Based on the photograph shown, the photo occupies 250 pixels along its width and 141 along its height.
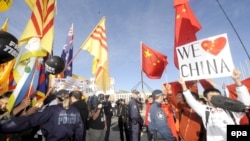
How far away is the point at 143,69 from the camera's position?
9.28 metres

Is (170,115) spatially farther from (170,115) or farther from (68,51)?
(68,51)

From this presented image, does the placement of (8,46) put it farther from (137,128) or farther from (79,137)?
(137,128)

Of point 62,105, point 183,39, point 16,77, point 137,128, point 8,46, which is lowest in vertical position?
point 137,128

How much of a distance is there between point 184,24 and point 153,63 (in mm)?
2853

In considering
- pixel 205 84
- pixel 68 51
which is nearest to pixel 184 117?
pixel 205 84

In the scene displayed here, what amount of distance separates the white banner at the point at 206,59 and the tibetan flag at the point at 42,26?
3246 millimetres

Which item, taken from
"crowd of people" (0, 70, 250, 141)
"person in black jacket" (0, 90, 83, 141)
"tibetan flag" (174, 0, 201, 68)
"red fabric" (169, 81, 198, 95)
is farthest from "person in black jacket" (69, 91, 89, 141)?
"tibetan flag" (174, 0, 201, 68)

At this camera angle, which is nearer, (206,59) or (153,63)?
(206,59)

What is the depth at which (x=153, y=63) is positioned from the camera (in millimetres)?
9180

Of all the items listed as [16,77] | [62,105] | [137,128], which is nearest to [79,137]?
[62,105]

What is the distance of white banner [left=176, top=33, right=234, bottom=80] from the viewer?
13.6ft

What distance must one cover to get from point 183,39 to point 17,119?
450 centimetres

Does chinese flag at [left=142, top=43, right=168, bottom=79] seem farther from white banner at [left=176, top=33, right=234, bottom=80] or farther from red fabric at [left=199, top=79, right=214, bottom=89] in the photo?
white banner at [left=176, top=33, right=234, bottom=80]

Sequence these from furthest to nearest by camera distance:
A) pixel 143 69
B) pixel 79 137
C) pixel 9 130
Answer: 1. pixel 143 69
2. pixel 79 137
3. pixel 9 130
